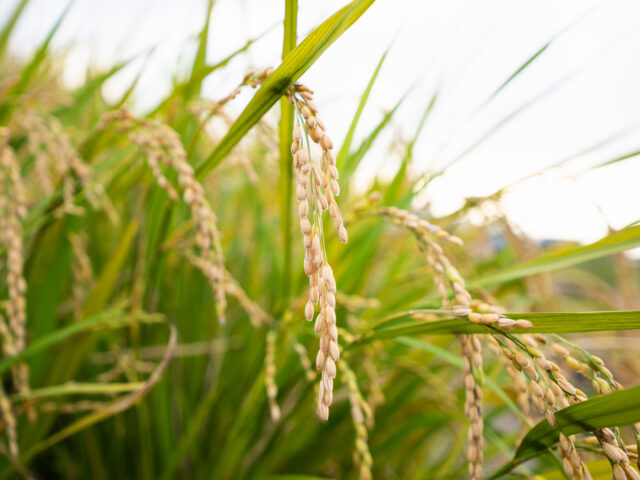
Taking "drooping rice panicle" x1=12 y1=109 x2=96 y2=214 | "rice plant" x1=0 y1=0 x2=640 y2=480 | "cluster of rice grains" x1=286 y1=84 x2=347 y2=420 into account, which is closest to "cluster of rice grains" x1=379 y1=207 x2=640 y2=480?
"rice plant" x1=0 y1=0 x2=640 y2=480

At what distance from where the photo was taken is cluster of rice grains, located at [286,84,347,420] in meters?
0.44

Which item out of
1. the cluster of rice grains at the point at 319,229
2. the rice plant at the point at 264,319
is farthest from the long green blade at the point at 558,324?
the cluster of rice grains at the point at 319,229

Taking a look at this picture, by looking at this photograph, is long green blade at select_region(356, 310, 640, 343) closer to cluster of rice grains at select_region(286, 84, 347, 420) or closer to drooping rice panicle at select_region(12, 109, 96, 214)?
cluster of rice grains at select_region(286, 84, 347, 420)

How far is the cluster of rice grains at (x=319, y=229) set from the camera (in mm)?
440

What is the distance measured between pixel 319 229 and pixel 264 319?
23.8 inches

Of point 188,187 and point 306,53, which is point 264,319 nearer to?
point 188,187

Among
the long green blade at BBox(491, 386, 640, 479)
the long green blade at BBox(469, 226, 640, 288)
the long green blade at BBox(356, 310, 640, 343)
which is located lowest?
the long green blade at BBox(491, 386, 640, 479)

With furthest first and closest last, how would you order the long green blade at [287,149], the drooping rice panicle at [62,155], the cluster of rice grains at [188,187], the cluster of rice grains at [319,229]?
the drooping rice panicle at [62,155], the cluster of rice grains at [188,187], the long green blade at [287,149], the cluster of rice grains at [319,229]

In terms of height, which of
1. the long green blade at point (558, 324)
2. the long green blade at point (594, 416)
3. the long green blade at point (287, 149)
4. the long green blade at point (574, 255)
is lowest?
the long green blade at point (594, 416)

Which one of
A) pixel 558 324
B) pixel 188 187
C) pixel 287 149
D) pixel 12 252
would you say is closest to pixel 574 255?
pixel 558 324

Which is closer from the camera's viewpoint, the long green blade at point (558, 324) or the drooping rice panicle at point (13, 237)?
the long green blade at point (558, 324)

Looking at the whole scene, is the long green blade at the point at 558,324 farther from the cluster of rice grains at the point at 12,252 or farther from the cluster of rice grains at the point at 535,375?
the cluster of rice grains at the point at 12,252

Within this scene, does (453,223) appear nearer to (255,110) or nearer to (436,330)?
(436,330)

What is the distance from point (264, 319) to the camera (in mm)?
1054
